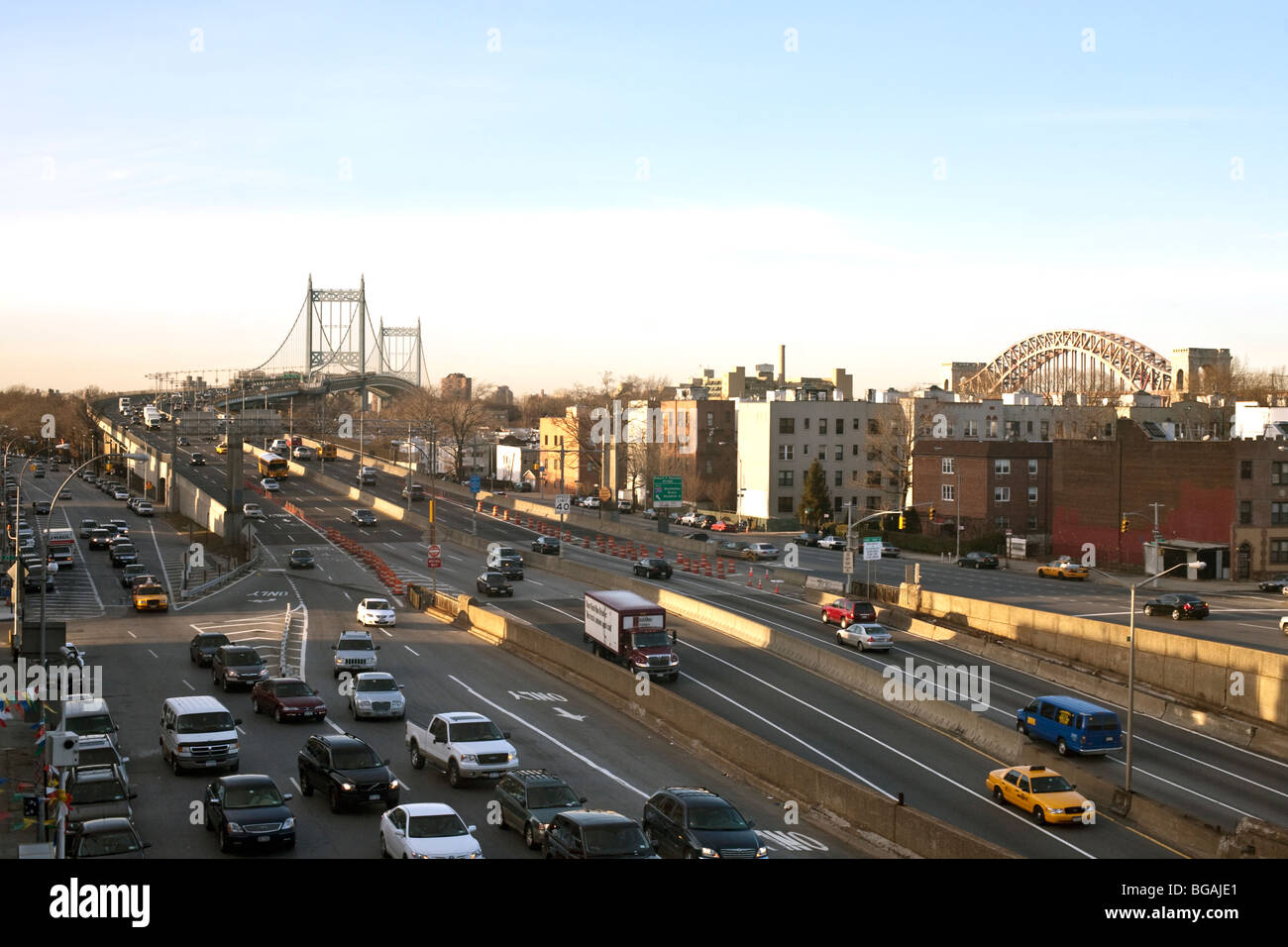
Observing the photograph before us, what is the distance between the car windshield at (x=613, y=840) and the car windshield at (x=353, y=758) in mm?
6598

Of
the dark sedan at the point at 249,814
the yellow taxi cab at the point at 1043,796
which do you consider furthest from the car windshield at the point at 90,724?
the yellow taxi cab at the point at 1043,796

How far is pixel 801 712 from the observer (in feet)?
120

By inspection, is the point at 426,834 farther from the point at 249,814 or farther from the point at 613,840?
the point at 249,814

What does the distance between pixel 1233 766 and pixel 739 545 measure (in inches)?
1879

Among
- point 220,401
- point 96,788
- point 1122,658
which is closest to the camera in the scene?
point 96,788

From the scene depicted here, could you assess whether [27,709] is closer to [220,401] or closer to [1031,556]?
[1031,556]

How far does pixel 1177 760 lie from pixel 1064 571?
4007 centimetres

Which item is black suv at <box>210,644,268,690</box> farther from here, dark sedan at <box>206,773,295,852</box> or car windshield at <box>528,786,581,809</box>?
car windshield at <box>528,786,581,809</box>

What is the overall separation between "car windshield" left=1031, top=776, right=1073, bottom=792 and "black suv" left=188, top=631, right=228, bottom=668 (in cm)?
2541

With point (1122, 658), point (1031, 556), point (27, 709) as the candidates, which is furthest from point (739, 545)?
point (27, 709)

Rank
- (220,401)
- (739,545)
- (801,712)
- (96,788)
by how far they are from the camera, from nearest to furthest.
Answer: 1. (96,788)
2. (801,712)
3. (739,545)
4. (220,401)
